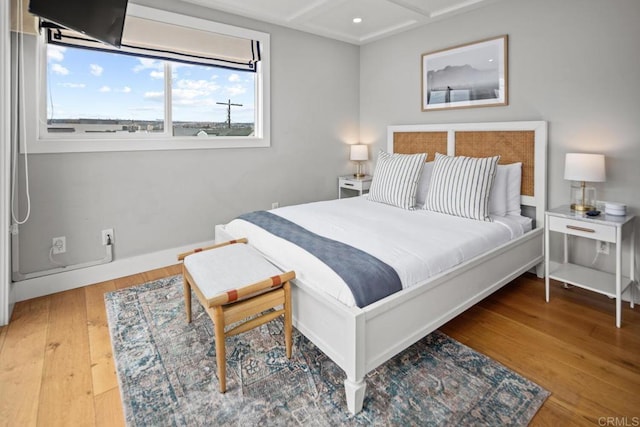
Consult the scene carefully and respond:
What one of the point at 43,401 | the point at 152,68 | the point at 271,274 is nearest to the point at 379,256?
the point at 271,274

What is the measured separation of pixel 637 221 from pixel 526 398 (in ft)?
5.90

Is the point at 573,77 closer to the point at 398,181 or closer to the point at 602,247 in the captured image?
the point at 602,247

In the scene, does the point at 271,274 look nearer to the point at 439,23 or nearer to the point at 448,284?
the point at 448,284

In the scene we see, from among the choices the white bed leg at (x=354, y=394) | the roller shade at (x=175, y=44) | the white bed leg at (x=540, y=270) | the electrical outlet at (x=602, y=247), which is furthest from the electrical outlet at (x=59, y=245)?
the electrical outlet at (x=602, y=247)

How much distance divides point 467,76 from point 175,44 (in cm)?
271

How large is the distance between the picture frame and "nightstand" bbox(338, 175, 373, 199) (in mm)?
1086

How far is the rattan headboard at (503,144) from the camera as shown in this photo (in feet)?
9.87

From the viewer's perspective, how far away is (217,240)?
2.98m

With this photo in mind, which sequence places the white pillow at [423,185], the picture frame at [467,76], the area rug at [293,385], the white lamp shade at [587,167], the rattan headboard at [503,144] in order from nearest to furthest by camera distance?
the area rug at [293,385]
the white lamp shade at [587,167]
the rattan headboard at [503,144]
the picture frame at [467,76]
the white pillow at [423,185]

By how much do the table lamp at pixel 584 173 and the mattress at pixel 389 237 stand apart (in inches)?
15.9

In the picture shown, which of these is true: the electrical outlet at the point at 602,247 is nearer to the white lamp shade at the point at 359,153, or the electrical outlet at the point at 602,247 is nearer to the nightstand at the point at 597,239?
the nightstand at the point at 597,239

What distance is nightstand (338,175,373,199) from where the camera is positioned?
14.3 feet

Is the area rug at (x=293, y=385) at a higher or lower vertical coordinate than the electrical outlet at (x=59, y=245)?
lower

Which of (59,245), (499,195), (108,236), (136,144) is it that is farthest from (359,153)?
(59,245)
